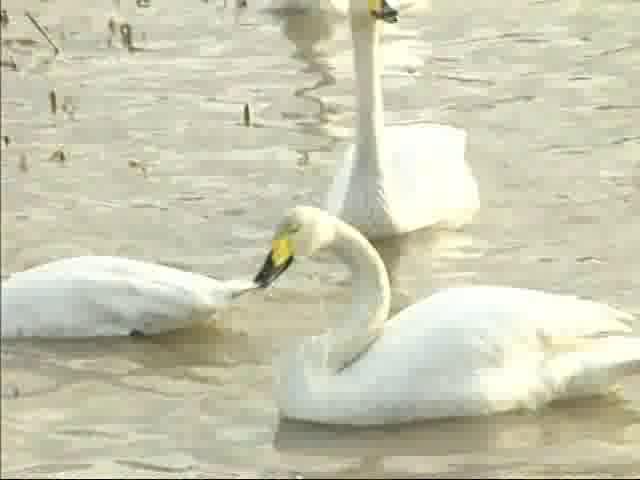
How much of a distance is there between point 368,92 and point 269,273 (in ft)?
9.62

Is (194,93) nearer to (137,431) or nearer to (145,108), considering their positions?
(145,108)

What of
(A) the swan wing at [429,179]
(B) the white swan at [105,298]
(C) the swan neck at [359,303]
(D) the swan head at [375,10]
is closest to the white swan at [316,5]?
(A) the swan wing at [429,179]

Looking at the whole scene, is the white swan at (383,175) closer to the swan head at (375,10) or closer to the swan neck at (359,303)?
the swan head at (375,10)

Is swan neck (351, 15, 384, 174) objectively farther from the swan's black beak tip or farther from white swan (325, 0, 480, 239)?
the swan's black beak tip

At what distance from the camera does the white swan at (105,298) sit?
8.85 metres

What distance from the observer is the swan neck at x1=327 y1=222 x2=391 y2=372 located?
8.29 meters

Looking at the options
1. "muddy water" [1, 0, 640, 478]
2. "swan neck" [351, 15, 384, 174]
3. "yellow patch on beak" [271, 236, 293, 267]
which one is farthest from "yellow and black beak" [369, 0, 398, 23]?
"yellow patch on beak" [271, 236, 293, 267]

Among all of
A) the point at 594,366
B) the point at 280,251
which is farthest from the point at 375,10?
the point at 594,366

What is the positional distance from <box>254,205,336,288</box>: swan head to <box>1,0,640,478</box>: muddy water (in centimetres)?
53

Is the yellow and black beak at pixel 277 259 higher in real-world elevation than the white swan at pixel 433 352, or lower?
higher

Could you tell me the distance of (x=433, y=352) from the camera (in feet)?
26.7

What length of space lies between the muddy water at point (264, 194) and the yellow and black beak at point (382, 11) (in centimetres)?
108

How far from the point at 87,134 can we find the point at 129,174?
69cm

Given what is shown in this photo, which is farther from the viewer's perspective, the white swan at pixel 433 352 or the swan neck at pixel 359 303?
the swan neck at pixel 359 303
